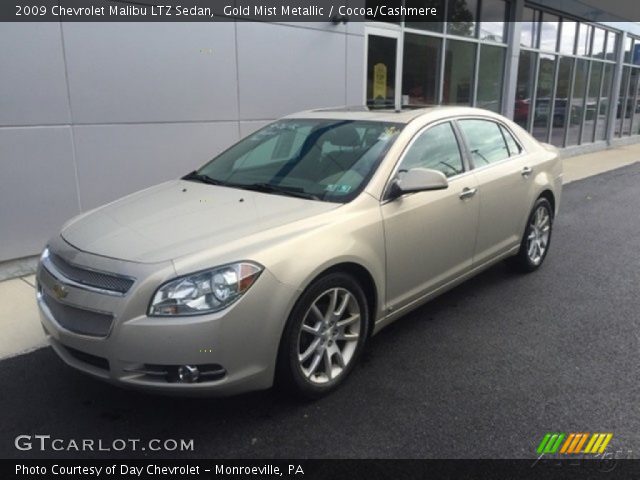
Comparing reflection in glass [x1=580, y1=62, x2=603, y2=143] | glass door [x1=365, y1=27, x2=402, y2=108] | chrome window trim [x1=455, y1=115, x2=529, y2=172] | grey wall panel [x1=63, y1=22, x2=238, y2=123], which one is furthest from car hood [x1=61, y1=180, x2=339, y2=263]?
reflection in glass [x1=580, y1=62, x2=603, y2=143]

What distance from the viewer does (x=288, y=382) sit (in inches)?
114

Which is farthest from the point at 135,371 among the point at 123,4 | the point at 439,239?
the point at 123,4

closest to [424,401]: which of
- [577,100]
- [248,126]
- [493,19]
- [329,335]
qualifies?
[329,335]

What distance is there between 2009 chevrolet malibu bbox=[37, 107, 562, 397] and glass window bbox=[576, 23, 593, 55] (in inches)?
532

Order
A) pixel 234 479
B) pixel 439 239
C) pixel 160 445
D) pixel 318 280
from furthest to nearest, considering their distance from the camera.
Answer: pixel 439 239 → pixel 318 280 → pixel 160 445 → pixel 234 479

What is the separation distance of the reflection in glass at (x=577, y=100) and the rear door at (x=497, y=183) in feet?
42.4

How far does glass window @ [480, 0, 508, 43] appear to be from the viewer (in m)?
12.0

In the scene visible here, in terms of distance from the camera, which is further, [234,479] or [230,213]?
[230,213]

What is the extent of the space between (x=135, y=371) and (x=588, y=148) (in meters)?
17.8

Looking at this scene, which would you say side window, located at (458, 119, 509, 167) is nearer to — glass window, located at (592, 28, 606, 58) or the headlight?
the headlight

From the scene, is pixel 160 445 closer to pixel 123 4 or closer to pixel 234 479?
pixel 234 479

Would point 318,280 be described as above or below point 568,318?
above

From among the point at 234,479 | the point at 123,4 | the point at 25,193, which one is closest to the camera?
the point at 234,479

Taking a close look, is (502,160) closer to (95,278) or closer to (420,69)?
(95,278)
